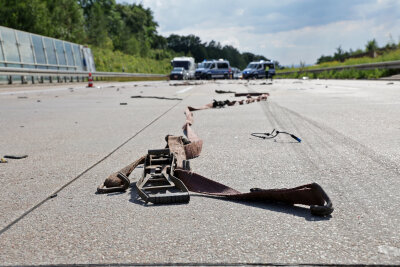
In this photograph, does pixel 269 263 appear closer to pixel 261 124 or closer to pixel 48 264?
pixel 48 264

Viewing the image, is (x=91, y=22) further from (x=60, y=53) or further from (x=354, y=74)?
(x=354, y=74)

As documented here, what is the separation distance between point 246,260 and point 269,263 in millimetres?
89

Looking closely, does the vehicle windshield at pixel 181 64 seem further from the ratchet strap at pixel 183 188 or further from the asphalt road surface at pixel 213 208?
the ratchet strap at pixel 183 188

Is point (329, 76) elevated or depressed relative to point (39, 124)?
depressed

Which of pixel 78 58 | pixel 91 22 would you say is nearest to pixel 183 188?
pixel 78 58

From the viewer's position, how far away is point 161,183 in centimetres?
261

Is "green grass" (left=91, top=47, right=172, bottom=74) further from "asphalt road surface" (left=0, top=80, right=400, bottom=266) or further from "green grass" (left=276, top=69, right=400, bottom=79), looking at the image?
"asphalt road surface" (left=0, top=80, right=400, bottom=266)

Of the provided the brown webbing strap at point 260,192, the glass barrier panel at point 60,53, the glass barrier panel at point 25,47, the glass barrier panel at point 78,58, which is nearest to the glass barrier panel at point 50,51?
the glass barrier panel at point 60,53

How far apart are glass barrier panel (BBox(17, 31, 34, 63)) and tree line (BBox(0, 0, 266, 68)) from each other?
15.1 meters

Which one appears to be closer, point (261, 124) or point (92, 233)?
point (92, 233)

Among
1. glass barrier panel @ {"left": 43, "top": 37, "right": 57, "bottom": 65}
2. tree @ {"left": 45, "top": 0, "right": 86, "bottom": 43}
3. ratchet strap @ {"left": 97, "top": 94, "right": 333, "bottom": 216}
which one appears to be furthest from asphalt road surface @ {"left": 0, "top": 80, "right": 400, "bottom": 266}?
tree @ {"left": 45, "top": 0, "right": 86, "bottom": 43}

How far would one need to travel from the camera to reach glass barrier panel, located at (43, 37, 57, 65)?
2958 centimetres

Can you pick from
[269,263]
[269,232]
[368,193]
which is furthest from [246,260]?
[368,193]

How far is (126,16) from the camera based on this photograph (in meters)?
105
